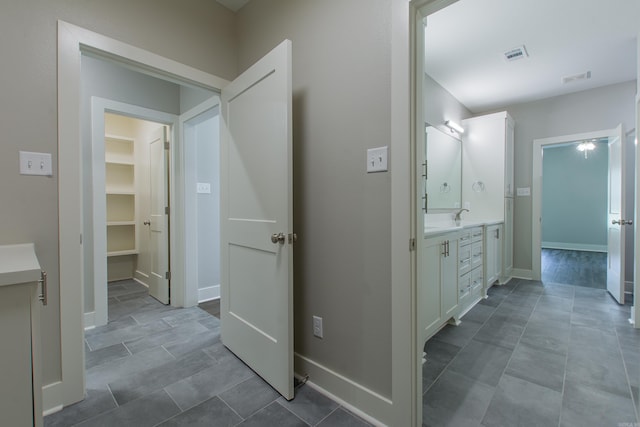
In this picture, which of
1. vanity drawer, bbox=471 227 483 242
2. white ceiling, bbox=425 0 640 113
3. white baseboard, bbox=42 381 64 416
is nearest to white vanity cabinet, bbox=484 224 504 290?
vanity drawer, bbox=471 227 483 242

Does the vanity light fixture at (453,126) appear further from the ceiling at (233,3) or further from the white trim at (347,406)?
the white trim at (347,406)

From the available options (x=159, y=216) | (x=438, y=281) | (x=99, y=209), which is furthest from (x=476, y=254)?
(x=99, y=209)

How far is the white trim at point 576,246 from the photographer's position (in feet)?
21.8

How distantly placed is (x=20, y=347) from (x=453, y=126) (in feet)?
14.3

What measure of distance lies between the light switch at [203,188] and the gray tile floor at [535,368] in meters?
2.76

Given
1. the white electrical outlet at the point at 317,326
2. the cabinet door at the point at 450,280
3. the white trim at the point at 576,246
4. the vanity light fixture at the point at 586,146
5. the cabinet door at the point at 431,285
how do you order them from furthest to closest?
the white trim at the point at 576,246
the vanity light fixture at the point at 586,146
the cabinet door at the point at 450,280
the cabinet door at the point at 431,285
the white electrical outlet at the point at 317,326

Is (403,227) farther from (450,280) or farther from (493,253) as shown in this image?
(493,253)

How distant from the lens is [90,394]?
162 centimetres

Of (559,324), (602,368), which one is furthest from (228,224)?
(559,324)

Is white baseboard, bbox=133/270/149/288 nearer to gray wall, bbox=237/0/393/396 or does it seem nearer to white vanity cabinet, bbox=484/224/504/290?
gray wall, bbox=237/0/393/396

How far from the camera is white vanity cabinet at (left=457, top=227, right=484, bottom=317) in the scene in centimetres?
271

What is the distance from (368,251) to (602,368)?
6.28 ft

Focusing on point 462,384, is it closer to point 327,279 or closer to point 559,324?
point 327,279

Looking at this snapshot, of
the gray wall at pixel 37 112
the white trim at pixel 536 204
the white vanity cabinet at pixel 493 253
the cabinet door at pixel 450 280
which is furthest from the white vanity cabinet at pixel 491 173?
the gray wall at pixel 37 112
